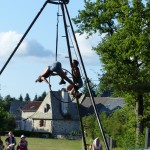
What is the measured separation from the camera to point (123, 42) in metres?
37.8

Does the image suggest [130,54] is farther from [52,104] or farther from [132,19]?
[52,104]

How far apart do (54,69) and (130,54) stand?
25763 mm

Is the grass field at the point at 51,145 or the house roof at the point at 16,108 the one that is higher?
the house roof at the point at 16,108

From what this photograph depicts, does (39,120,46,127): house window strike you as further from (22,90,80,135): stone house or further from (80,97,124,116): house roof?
(80,97,124,116): house roof

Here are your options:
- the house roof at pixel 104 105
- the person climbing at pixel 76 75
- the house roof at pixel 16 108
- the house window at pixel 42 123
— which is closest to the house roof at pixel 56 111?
the house window at pixel 42 123

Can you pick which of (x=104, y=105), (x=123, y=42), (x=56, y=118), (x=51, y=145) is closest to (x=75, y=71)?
(x=123, y=42)

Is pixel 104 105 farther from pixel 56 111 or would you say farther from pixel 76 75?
pixel 76 75

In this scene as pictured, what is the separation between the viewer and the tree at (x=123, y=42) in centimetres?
3759

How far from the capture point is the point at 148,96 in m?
41.2

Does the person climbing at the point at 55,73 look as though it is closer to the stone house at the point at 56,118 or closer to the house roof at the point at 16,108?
the stone house at the point at 56,118

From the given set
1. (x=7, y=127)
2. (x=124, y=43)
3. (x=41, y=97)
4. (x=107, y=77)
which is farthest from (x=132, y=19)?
(x=41, y=97)

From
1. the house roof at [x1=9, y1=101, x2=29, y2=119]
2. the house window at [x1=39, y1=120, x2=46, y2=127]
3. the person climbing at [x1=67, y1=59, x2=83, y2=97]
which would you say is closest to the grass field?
the person climbing at [x1=67, y1=59, x2=83, y2=97]

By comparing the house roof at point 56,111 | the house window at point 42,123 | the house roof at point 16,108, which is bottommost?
the house window at point 42,123

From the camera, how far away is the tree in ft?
123
